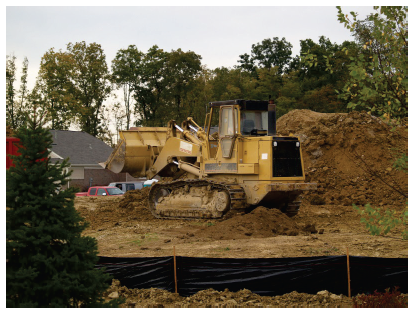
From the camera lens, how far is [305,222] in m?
19.5

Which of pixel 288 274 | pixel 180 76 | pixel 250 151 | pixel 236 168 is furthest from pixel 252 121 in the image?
pixel 180 76

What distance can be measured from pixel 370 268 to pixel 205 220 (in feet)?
30.3

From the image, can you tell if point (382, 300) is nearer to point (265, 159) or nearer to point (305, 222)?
point (265, 159)

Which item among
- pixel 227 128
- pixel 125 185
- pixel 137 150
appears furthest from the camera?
pixel 125 185

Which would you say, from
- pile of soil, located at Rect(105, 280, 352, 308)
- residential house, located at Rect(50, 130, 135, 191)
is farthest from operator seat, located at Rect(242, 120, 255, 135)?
residential house, located at Rect(50, 130, 135, 191)

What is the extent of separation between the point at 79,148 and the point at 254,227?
35.6 meters

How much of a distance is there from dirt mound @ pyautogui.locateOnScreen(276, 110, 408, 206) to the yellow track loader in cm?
671

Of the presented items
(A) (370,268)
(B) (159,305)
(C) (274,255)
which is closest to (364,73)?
(A) (370,268)

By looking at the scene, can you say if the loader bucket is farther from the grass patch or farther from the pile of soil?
the pile of soil

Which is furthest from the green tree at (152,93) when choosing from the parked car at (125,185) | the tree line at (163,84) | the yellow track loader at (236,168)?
the yellow track loader at (236,168)

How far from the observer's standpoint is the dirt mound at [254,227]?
16000 mm

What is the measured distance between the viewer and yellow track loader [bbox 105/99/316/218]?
1769cm

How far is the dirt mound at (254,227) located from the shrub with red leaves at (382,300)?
6303 mm

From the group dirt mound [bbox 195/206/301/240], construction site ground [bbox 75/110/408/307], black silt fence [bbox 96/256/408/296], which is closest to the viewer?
black silt fence [bbox 96/256/408/296]
